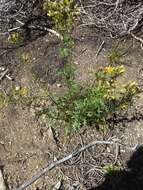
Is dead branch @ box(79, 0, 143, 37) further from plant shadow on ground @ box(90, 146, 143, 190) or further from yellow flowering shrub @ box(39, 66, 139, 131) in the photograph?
plant shadow on ground @ box(90, 146, 143, 190)

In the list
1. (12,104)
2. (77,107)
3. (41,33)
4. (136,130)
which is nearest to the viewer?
(77,107)

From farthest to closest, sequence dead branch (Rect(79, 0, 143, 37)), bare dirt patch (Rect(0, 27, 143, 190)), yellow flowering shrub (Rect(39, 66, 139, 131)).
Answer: dead branch (Rect(79, 0, 143, 37)), bare dirt patch (Rect(0, 27, 143, 190)), yellow flowering shrub (Rect(39, 66, 139, 131))

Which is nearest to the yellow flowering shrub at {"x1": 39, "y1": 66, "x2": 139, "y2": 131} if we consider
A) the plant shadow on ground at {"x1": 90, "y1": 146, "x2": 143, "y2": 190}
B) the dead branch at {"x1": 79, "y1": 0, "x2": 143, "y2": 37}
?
the plant shadow on ground at {"x1": 90, "y1": 146, "x2": 143, "y2": 190}

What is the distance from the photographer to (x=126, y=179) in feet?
10.8

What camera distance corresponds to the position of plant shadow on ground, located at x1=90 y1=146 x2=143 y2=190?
3.28 meters

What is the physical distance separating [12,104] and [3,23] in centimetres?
83

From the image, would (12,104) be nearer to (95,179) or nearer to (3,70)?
(3,70)

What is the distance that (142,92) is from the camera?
3.69m

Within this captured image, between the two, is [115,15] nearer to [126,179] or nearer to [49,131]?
[49,131]

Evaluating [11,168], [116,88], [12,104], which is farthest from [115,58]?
[11,168]

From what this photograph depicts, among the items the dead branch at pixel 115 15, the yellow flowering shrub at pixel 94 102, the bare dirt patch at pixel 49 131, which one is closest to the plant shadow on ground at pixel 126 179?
the bare dirt patch at pixel 49 131

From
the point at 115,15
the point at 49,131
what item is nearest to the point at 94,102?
the point at 49,131

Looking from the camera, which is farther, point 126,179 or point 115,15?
point 115,15

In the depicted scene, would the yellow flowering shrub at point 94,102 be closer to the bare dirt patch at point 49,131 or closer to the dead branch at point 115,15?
the bare dirt patch at point 49,131
